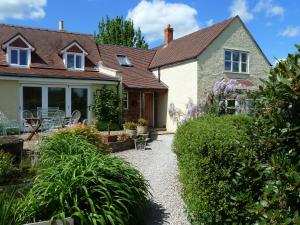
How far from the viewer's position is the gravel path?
21.6 ft

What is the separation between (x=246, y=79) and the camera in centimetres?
2422

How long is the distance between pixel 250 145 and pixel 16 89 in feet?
56.2

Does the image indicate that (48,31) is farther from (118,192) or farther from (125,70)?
(118,192)

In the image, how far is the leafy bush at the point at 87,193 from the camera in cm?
520

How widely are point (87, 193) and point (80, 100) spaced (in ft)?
52.6

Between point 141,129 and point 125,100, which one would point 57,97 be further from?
point 141,129

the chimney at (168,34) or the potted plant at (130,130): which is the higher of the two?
the chimney at (168,34)

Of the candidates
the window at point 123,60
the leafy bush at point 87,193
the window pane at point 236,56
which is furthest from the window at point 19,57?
the leafy bush at point 87,193

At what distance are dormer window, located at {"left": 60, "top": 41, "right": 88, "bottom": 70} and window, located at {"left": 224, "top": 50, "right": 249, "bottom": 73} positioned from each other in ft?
31.6

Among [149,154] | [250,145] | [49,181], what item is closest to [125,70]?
[149,154]

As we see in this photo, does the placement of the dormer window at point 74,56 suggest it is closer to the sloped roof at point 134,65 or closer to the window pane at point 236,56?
the sloped roof at point 134,65

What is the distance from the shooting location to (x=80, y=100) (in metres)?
20.9

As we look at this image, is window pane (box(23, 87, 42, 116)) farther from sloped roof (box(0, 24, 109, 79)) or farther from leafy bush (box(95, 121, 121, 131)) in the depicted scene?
leafy bush (box(95, 121, 121, 131))

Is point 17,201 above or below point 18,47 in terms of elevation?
below
